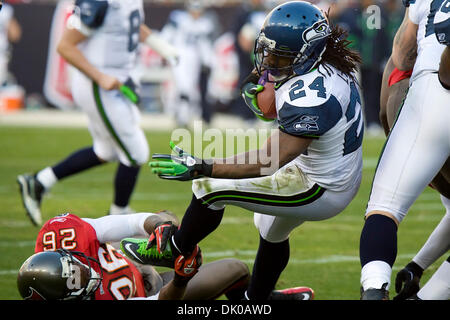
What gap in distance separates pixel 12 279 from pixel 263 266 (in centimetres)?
155

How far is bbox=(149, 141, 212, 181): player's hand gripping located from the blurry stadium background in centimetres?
133

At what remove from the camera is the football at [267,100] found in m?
3.65

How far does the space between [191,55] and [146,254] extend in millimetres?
10338

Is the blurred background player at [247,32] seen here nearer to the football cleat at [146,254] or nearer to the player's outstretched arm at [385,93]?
the player's outstretched arm at [385,93]

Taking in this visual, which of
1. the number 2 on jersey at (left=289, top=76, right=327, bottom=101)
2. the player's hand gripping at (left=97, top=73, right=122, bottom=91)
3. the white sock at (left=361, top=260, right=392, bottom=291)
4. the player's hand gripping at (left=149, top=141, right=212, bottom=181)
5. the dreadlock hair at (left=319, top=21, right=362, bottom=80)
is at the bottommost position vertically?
the player's hand gripping at (left=97, top=73, right=122, bottom=91)

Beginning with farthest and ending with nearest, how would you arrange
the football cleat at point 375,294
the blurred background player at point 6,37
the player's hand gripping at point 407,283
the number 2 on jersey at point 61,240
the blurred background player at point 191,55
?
the blurred background player at point 6,37, the blurred background player at point 191,55, the player's hand gripping at point 407,283, the number 2 on jersey at point 61,240, the football cleat at point 375,294

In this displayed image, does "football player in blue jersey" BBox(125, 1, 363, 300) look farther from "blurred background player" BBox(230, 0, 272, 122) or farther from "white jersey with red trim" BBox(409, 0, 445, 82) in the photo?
"blurred background player" BBox(230, 0, 272, 122)

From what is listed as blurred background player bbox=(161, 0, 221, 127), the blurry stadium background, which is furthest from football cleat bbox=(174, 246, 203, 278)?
blurred background player bbox=(161, 0, 221, 127)

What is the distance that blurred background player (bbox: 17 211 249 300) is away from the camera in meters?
3.28

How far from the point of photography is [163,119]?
595 inches

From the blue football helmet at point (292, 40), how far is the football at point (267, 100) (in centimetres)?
8

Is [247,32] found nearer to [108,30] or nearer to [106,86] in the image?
[108,30]

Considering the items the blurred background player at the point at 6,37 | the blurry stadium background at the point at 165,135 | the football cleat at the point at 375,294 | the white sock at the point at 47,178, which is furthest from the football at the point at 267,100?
the blurred background player at the point at 6,37

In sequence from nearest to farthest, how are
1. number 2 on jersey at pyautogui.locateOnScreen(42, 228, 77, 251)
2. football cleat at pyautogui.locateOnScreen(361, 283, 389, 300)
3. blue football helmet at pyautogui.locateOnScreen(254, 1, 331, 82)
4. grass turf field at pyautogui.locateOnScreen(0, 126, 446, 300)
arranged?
football cleat at pyautogui.locateOnScreen(361, 283, 389, 300) < blue football helmet at pyautogui.locateOnScreen(254, 1, 331, 82) < number 2 on jersey at pyautogui.locateOnScreen(42, 228, 77, 251) < grass turf field at pyautogui.locateOnScreen(0, 126, 446, 300)
